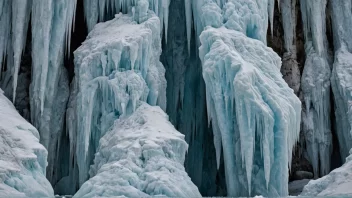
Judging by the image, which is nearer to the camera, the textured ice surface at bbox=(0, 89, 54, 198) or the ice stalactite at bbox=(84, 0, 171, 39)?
the textured ice surface at bbox=(0, 89, 54, 198)

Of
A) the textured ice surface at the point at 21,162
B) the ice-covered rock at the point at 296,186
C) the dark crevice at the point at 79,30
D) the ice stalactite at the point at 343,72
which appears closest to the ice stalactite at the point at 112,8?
the dark crevice at the point at 79,30

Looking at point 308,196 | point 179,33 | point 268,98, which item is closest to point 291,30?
point 179,33

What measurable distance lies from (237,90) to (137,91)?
2.74 m

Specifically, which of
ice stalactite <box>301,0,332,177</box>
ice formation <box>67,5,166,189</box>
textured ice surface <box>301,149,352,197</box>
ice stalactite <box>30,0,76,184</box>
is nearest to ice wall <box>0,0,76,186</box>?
ice stalactite <box>30,0,76,184</box>

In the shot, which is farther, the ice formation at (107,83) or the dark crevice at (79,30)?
the dark crevice at (79,30)

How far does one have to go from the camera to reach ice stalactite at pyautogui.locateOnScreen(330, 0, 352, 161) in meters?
20.7

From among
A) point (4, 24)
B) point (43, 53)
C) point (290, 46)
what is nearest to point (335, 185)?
point (290, 46)

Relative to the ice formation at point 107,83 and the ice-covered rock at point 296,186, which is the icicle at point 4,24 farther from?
the ice-covered rock at point 296,186

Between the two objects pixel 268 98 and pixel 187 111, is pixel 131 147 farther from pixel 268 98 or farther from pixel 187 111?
pixel 187 111

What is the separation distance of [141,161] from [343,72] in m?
9.44

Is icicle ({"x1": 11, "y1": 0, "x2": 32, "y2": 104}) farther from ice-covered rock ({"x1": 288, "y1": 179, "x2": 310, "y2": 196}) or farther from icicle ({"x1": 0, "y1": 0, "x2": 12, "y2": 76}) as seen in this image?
ice-covered rock ({"x1": 288, "y1": 179, "x2": 310, "y2": 196})

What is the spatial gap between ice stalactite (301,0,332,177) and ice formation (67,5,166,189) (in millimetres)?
6200

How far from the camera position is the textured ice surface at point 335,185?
14836 millimetres

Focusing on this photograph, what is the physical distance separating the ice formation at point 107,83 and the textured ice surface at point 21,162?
5.35 feet
